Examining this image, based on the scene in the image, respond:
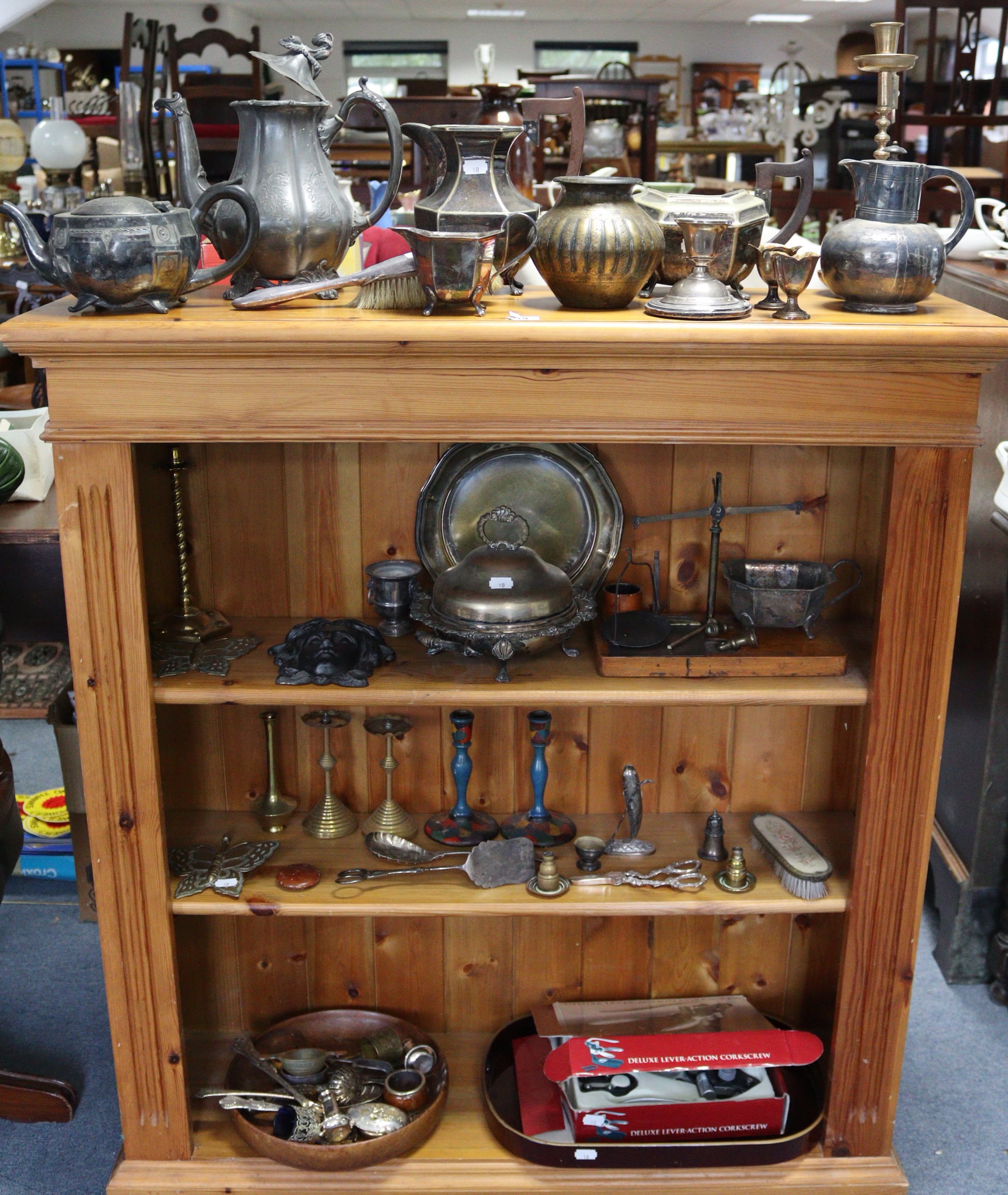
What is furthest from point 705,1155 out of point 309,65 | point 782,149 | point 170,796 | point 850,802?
point 782,149

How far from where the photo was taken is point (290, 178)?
1549 millimetres

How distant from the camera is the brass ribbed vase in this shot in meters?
1.51

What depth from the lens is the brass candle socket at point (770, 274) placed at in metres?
1.51

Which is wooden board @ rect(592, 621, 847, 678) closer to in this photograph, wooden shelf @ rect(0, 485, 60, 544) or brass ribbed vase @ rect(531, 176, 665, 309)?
brass ribbed vase @ rect(531, 176, 665, 309)

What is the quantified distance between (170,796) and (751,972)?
1091mm

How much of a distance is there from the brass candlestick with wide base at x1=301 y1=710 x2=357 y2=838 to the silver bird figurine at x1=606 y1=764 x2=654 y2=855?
45 centimetres

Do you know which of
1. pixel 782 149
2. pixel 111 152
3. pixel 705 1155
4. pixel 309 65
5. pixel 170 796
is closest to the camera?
pixel 309 65

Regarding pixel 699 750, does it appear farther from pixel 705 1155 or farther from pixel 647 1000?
pixel 705 1155

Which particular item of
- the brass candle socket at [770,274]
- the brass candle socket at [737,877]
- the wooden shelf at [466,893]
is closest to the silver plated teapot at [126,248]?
the brass candle socket at [770,274]

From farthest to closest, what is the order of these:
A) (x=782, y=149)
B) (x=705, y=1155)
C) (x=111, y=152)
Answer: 1. (x=111, y=152)
2. (x=782, y=149)
3. (x=705, y=1155)

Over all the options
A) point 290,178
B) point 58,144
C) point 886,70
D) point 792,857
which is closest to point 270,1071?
point 792,857

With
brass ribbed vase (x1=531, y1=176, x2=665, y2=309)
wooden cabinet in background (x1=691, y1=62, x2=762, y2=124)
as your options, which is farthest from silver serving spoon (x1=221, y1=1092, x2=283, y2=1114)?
wooden cabinet in background (x1=691, y1=62, x2=762, y2=124)

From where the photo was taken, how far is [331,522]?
6.27ft

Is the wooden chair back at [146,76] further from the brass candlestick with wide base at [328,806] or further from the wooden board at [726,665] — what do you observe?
the wooden board at [726,665]
